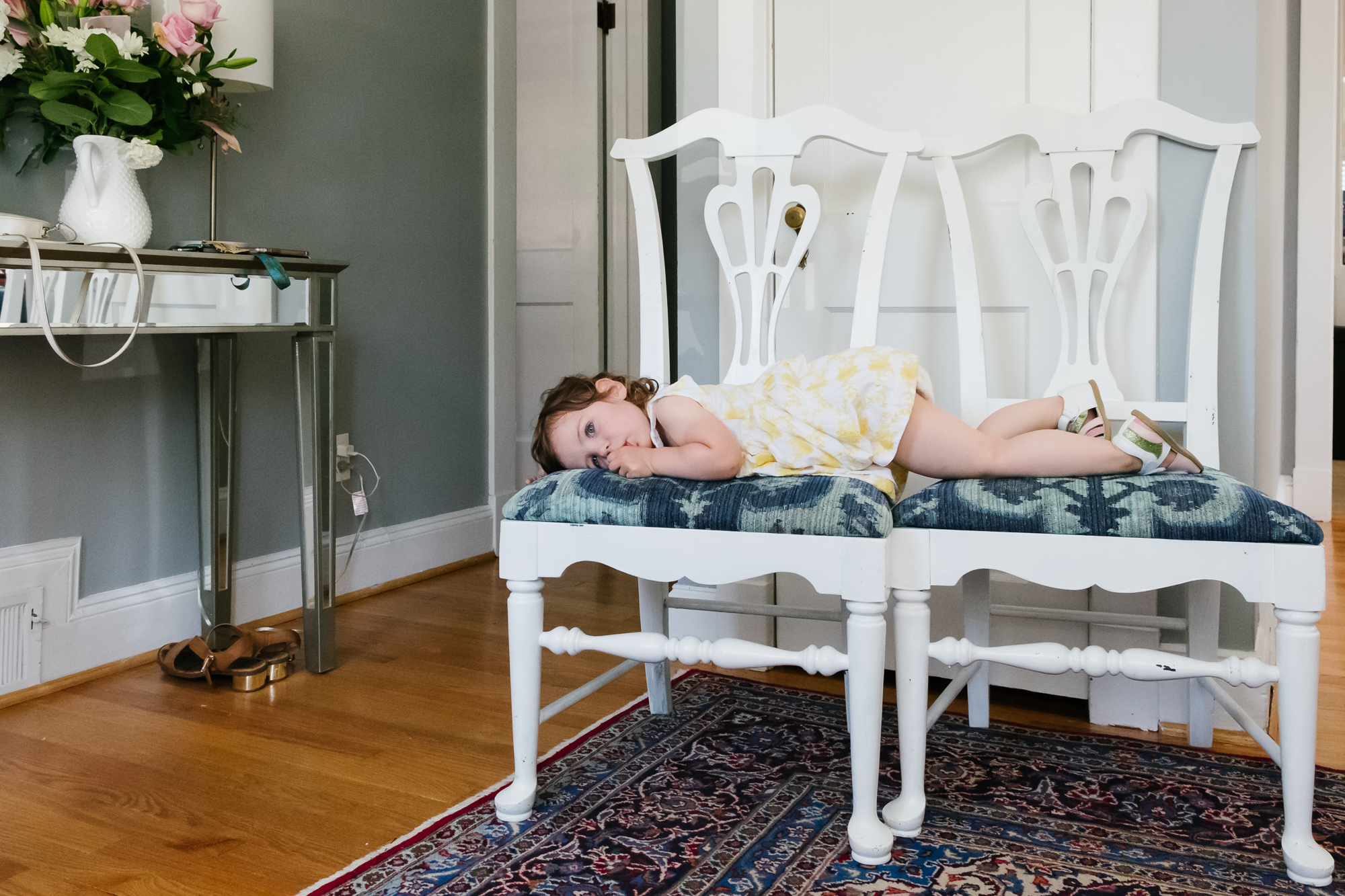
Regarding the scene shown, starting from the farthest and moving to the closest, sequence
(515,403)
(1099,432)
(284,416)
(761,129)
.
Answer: (515,403)
(284,416)
(761,129)
(1099,432)

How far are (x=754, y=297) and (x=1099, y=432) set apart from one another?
0.58 metres

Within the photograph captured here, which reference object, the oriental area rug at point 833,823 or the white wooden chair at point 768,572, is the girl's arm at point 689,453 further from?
the oriental area rug at point 833,823

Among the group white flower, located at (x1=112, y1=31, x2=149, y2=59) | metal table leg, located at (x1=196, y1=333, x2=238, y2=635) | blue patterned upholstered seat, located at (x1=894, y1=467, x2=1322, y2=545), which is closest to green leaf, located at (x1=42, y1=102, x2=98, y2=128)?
white flower, located at (x1=112, y1=31, x2=149, y2=59)

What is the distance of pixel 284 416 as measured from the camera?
239 cm

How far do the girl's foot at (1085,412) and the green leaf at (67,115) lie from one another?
166 cm

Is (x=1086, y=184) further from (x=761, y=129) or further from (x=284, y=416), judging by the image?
(x=284, y=416)

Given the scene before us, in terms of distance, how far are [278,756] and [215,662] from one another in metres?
0.43

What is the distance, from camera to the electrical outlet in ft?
8.37

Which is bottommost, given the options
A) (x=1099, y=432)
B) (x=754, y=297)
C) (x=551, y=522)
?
(x=551, y=522)

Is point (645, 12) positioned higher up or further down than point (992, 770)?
higher up

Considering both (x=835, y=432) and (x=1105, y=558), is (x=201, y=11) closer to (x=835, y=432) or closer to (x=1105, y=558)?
(x=835, y=432)

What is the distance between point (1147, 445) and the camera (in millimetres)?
1287

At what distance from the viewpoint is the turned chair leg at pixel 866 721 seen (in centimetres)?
117

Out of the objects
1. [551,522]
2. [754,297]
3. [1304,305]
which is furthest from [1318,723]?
[1304,305]
